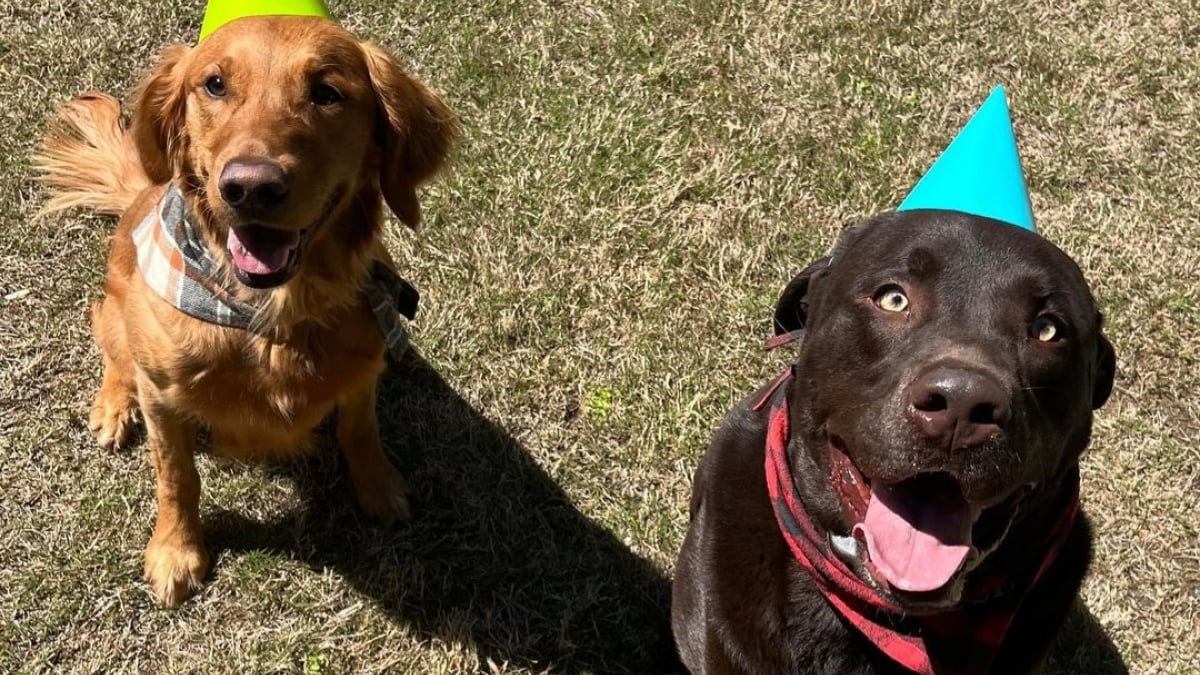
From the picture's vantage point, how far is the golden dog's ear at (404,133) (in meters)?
3.03

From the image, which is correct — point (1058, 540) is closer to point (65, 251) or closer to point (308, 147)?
point (308, 147)

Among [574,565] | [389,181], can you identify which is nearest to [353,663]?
[574,565]

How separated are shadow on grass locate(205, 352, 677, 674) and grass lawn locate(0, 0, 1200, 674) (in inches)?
0.4

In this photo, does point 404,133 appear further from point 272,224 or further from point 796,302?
point 796,302

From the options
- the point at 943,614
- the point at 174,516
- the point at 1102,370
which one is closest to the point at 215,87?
the point at 174,516

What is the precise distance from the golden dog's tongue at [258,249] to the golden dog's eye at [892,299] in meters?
1.49

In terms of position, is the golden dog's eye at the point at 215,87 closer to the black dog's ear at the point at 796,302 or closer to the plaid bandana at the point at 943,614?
the black dog's ear at the point at 796,302

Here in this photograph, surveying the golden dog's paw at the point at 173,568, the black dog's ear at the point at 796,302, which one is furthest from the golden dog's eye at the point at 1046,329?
the golden dog's paw at the point at 173,568

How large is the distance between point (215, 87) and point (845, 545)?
1.97m

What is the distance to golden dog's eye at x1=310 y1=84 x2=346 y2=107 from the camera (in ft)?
9.35

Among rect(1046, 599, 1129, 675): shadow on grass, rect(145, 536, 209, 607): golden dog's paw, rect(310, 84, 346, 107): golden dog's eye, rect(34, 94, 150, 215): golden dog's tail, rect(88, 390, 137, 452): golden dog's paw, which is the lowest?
rect(1046, 599, 1129, 675): shadow on grass

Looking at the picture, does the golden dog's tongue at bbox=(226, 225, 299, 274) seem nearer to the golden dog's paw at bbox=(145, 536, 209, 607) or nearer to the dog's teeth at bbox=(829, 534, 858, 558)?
the golden dog's paw at bbox=(145, 536, 209, 607)

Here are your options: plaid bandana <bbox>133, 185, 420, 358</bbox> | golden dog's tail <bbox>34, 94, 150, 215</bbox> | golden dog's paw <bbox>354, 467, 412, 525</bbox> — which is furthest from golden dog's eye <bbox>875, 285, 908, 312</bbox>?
golden dog's tail <bbox>34, 94, 150, 215</bbox>

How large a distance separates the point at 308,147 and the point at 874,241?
1420 mm
